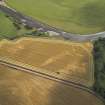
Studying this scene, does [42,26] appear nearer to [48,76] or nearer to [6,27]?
[6,27]

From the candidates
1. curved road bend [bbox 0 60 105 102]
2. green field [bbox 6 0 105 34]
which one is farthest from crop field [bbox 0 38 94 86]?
green field [bbox 6 0 105 34]

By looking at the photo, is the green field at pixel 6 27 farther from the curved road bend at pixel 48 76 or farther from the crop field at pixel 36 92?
the crop field at pixel 36 92

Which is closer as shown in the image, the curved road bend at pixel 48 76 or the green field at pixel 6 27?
the curved road bend at pixel 48 76

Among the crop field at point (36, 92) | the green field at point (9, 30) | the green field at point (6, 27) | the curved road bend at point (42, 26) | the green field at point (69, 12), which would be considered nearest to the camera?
the crop field at point (36, 92)

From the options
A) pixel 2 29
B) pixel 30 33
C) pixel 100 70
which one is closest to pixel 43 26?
pixel 30 33

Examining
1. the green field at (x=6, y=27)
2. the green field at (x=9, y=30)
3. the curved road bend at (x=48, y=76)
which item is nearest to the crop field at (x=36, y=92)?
the curved road bend at (x=48, y=76)

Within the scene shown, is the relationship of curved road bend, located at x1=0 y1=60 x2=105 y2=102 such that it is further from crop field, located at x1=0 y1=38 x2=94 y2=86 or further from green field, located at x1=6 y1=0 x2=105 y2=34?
green field, located at x1=6 y1=0 x2=105 y2=34
